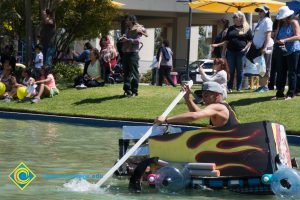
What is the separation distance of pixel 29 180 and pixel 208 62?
27343 millimetres

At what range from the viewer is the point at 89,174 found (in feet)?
32.7

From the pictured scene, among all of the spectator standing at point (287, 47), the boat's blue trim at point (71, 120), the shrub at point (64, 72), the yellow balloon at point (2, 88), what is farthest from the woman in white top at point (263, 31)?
the shrub at point (64, 72)

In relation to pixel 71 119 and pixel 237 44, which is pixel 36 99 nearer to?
pixel 71 119

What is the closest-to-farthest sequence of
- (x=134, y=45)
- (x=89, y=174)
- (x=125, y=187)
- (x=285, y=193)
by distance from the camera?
(x=285, y=193) < (x=125, y=187) < (x=89, y=174) < (x=134, y=45)

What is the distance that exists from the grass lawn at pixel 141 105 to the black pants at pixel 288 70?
1.05ft

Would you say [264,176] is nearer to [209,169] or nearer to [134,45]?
[209,169]

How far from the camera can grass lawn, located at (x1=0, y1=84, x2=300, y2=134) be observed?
592 inches

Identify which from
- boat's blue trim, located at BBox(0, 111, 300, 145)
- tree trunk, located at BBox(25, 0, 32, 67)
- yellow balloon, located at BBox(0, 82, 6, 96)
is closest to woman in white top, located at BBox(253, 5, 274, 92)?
boat's blue trim, located at BBox(0, 111, 300, 145)

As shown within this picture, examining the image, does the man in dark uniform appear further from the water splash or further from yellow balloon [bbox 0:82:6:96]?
yellow balloon [bbox 0:82:6:96]

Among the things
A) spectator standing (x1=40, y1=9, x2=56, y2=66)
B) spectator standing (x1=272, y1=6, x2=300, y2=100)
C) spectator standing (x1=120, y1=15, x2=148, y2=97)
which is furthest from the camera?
spectator standing (x1=40, y1=9, x2=56, y2=66)

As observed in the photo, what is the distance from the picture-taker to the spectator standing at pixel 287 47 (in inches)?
611

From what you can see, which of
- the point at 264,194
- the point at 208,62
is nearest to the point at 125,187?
the point at 264,194

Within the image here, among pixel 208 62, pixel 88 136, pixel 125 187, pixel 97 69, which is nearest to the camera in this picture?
pixel 125 187

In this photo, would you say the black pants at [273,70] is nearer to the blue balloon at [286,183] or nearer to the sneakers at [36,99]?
the sneakers at [36,99]
